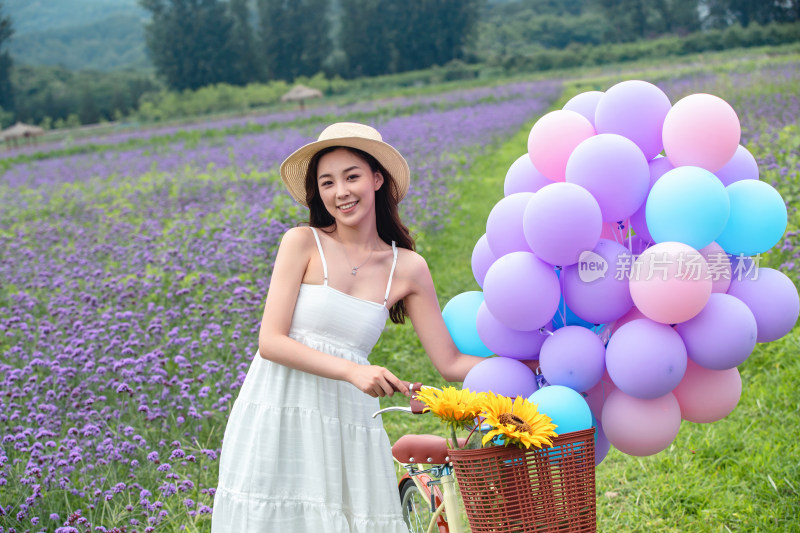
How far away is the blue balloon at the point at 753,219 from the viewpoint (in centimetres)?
204

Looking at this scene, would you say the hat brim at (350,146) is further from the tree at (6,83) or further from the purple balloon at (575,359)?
the tree at (6,83)

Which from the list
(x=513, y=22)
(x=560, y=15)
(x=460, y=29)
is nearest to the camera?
(x=460, y=29)

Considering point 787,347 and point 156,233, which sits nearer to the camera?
point 787,347

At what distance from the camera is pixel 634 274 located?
75.7 inches

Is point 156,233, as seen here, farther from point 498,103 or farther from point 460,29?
point 460,29

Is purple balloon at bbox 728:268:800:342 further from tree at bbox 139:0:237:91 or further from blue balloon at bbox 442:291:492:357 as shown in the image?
tree at bbox 139:0:237:91

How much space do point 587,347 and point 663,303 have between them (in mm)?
Result: 246

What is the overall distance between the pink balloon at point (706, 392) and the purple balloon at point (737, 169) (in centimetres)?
54

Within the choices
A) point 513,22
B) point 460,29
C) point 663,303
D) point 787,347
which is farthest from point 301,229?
point 513,22

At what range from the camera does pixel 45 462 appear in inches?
129

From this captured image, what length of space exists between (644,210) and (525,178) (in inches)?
15.8

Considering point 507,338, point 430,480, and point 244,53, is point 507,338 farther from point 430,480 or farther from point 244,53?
point 244,53

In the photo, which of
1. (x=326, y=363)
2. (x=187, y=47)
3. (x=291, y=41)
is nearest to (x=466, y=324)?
(x=326, y=363)

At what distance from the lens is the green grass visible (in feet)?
10.6
